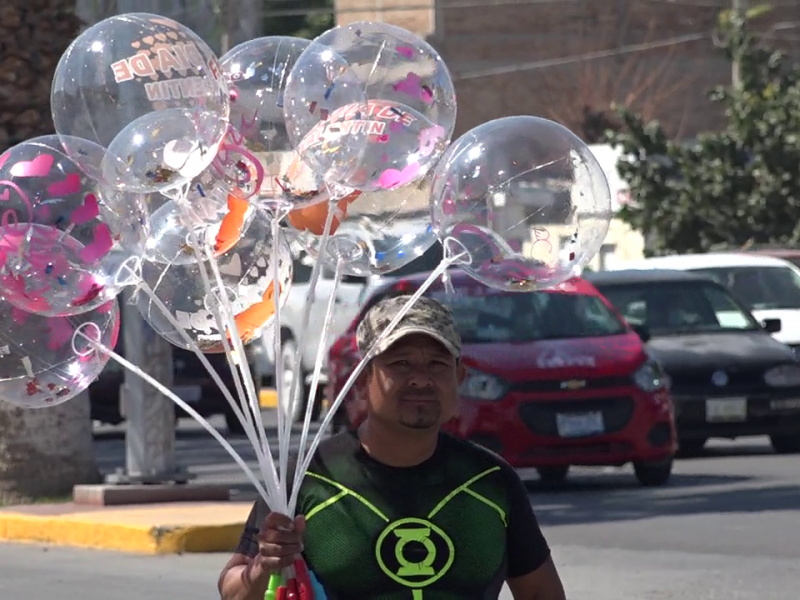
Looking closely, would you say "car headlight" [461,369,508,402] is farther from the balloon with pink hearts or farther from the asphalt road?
the balloon with pink hearts

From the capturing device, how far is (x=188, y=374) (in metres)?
20.5

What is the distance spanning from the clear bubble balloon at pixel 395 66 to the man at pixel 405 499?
1.13m

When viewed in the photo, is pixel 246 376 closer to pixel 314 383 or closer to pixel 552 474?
pixel 314 383

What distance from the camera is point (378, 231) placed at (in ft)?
18.8

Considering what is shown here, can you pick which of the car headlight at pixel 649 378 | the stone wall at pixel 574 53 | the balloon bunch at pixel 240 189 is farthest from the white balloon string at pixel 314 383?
the stone wall at pixel 574 53

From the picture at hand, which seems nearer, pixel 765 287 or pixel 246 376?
pixel 246 376

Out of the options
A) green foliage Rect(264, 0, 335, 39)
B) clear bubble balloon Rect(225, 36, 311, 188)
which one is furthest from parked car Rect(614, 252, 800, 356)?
green foliage Rect(264, 0, 335, 39)

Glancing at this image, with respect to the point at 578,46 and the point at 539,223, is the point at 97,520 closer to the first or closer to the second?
the point at 539,223

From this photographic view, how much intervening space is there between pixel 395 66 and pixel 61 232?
3.55ft

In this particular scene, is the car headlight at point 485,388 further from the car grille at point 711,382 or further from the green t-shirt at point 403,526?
the green t-shirt at point 403,526

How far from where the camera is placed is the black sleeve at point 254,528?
177 inches

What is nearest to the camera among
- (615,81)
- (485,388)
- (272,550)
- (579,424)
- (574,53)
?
(272,550)

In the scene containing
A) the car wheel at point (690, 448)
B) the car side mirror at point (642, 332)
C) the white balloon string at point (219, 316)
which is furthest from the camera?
the car wheel at point (690, 448)

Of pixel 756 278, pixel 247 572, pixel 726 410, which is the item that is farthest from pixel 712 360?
pixel 247 572
